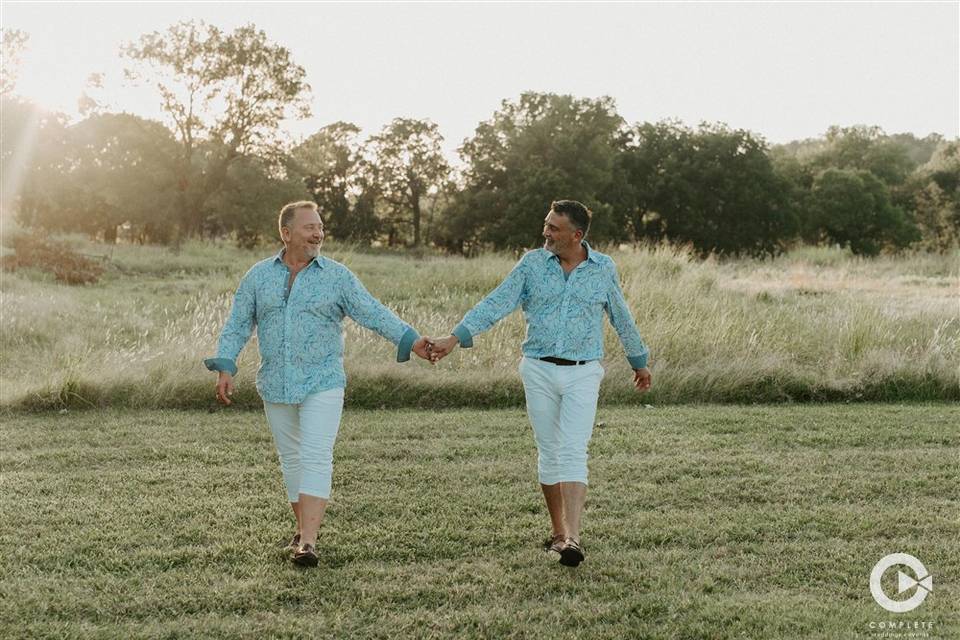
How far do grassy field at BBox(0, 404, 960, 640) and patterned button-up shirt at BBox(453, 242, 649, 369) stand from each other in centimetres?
108

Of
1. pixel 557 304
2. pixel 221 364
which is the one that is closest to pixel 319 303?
pixel 221 364

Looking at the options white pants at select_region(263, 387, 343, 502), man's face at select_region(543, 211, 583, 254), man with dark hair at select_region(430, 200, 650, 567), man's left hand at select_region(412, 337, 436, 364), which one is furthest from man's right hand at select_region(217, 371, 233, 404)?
man's face at select_region(543, 211, 583, 254)

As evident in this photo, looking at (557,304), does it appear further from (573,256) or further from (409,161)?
(409,161)

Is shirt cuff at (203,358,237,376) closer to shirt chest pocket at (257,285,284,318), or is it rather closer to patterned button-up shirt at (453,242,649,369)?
shirt chest pocket at (257,285,284,318)

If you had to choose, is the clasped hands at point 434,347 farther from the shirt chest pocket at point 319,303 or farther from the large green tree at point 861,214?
the large green tree at point 861,214

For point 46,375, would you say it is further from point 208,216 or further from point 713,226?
point 713,226

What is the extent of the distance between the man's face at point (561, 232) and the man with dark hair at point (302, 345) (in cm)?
94

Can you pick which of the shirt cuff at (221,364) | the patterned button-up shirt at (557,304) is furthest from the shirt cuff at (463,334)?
the shirt cuff at (221,364)

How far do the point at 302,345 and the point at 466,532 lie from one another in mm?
1393

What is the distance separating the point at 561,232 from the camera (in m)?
4.67

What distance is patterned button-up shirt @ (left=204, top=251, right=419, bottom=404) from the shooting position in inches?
178

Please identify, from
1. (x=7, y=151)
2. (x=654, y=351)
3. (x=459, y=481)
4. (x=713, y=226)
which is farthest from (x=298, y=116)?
(x=459, y=481)

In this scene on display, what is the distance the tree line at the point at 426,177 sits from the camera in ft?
115

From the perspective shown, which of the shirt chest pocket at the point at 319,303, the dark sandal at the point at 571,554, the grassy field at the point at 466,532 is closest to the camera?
the grassy field at the point at 466,532
